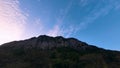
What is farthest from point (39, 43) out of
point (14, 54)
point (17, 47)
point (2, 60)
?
point (2, 60)

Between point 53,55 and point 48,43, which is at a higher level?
point 48,43

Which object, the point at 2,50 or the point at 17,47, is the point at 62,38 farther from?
the point at 2,50

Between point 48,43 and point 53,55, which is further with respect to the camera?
point 48,43

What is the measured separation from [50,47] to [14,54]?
26684mm

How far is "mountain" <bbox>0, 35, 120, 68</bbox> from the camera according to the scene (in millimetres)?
95925

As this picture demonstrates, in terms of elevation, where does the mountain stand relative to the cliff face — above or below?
below

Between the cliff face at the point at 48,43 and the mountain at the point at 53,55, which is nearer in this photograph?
the mountain at the point at 53,55

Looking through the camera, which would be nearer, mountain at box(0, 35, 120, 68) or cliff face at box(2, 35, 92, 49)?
mountain at box(0, 35, 120, 68)

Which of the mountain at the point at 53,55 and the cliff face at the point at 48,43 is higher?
the cliff face at the point at 48,43

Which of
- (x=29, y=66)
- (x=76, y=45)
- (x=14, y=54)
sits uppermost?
(x=76, y=45)

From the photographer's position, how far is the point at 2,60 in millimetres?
110188

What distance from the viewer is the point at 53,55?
350 feet

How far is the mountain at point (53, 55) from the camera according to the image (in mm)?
95925

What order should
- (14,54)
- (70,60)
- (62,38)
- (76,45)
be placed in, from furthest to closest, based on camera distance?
(62,38)
(76,45)
(14,54)
(70,60)
